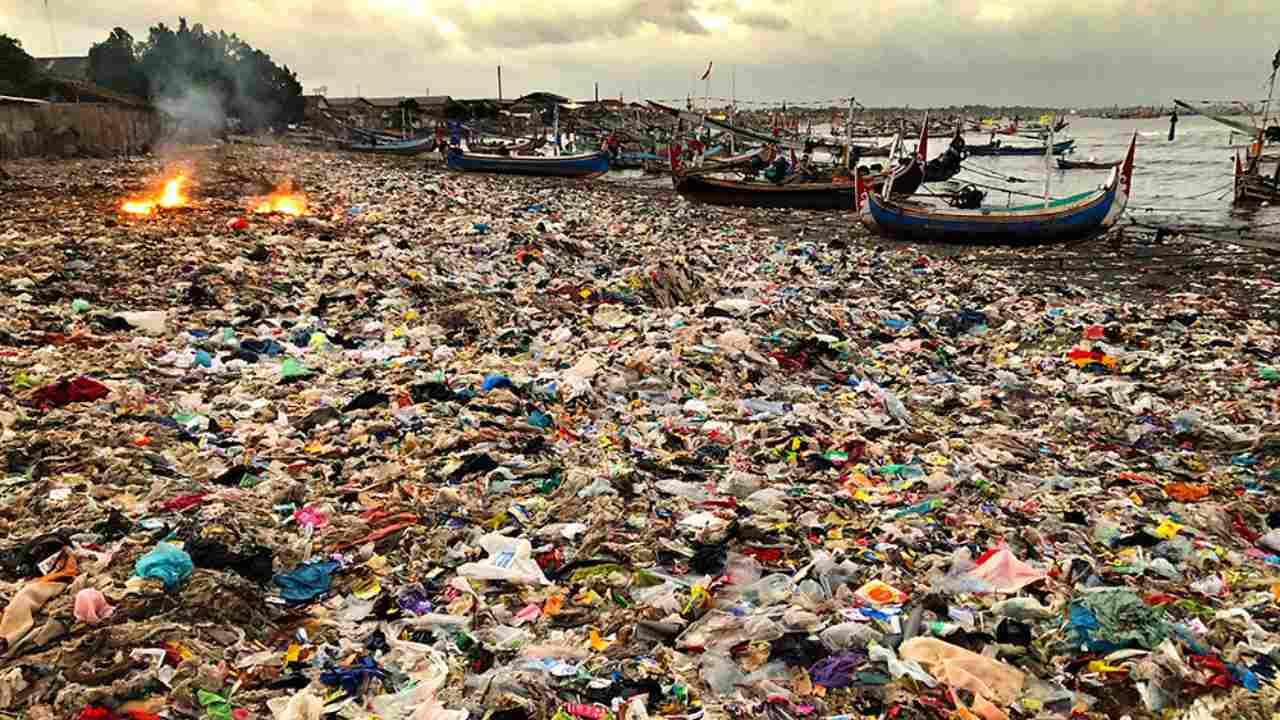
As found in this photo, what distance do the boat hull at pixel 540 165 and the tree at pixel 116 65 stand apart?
2692 centimetres

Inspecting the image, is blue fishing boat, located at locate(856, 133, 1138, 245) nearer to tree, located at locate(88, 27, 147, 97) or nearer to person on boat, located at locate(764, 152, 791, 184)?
person on boat, located at locate(764, 152, 791, 184)

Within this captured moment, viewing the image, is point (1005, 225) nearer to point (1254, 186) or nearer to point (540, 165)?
point (1254, 186)

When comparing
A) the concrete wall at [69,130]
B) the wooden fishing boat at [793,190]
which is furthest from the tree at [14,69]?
the wooden fishing boat at [793,190]

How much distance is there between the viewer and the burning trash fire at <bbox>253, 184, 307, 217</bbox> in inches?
546

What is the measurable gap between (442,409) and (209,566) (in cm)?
232

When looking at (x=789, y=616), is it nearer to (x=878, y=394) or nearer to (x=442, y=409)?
(x=442, y=409)

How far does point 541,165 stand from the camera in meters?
29.6

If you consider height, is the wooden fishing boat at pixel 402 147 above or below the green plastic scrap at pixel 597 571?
above

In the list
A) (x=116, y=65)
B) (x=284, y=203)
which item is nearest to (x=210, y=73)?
(x=116, y=65)

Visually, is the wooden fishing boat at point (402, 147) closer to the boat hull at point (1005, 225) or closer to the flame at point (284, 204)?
the flame at point (284, 204)

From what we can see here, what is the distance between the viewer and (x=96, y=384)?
Result: 5.27 m

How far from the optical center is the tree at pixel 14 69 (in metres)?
29.9

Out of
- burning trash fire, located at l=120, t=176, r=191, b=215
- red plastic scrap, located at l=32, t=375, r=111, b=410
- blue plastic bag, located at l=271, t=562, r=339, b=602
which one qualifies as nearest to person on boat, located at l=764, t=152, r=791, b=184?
burning trash fire, located at l=120, t=176, r=191, b=215

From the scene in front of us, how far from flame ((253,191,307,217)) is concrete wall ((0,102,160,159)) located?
9.98 metres
